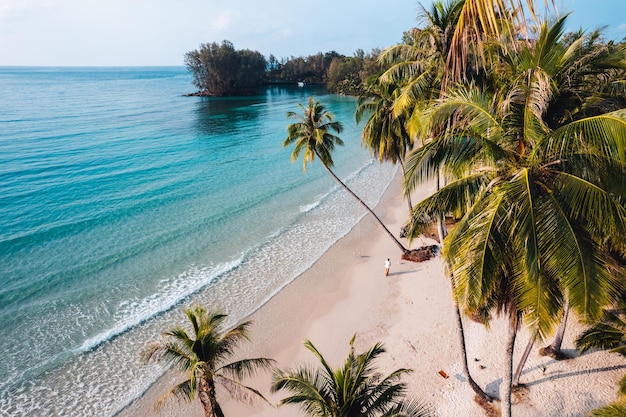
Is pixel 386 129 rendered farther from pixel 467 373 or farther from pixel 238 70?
pixel 238 70

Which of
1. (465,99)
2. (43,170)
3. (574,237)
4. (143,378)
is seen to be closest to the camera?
(574,237)

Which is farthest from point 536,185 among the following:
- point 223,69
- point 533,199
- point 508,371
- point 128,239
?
point 223,69

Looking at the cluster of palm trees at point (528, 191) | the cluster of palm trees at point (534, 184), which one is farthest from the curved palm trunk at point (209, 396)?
the cluster of palm trees at point (534, 184)

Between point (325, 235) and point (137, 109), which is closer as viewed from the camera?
point (325, 235)

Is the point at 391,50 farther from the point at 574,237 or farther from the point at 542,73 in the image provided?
the point at 574,237

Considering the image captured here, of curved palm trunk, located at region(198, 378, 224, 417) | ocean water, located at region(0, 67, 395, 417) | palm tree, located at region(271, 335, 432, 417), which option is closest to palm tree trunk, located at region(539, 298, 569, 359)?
palm tree, located at region(271, 335, 432, 417)

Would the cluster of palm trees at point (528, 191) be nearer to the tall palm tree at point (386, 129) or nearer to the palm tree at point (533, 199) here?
the palm tree at point (533, 199)

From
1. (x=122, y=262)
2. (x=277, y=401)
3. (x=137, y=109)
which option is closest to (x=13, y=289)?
(x=122, y=262)
